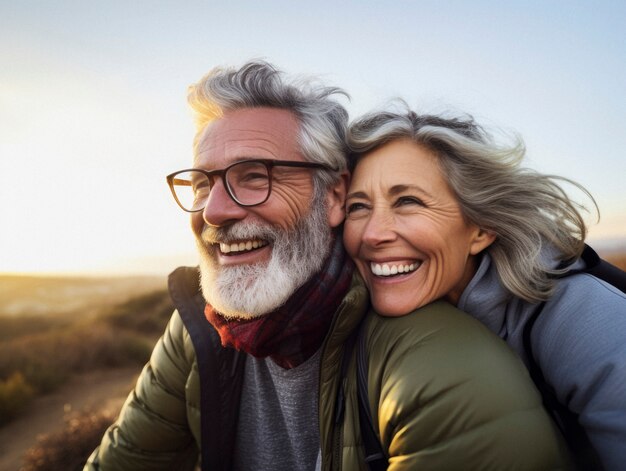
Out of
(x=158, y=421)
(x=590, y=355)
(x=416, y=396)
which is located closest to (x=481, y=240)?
(x=590, y=355)

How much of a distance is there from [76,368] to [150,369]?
4.80m

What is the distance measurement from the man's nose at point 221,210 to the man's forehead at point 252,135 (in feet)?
0.71

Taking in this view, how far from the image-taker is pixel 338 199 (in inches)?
82.2

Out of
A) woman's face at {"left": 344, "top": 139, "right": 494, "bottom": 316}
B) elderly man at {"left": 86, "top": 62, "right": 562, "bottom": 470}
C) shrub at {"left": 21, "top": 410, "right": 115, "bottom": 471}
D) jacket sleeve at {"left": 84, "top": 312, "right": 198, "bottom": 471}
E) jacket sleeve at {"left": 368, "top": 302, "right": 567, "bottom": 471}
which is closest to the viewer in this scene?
jacket sleeve at {"left": 368, "top": 302, "right": 567, "bottom": 471}

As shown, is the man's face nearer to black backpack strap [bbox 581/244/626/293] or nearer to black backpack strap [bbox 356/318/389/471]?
black backpack strap [bbox 356/318/389/471]

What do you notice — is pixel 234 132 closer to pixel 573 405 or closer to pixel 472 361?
pixel 472 361

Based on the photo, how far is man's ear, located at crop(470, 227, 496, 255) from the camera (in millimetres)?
1892

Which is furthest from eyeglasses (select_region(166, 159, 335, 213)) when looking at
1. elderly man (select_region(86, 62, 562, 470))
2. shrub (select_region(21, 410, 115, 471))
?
shrub (select_region(21, 410, 115, 471))

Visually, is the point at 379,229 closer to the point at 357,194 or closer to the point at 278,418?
the point at 357,194

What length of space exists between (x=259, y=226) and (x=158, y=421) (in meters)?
1.32

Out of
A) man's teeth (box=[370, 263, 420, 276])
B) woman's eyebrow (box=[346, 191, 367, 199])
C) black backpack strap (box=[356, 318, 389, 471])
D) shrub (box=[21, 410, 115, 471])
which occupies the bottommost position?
shrub (box=[21, 410, 115, 471])

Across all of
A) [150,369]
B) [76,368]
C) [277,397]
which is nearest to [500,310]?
[277,397]

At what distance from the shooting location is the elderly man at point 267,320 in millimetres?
1500

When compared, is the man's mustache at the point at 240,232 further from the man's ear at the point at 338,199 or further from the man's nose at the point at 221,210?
the man's ear at the point at 338,199
